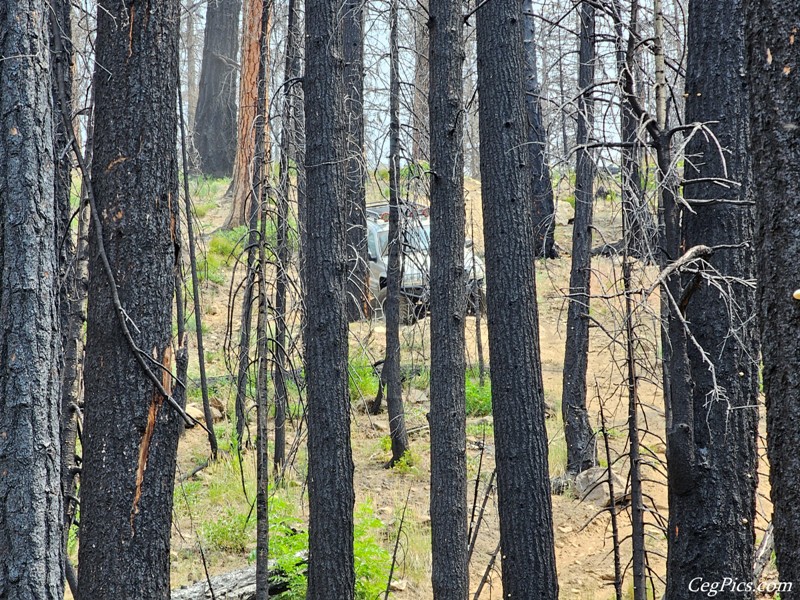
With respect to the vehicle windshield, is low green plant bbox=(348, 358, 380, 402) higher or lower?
lower

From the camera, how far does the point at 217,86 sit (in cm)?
2172

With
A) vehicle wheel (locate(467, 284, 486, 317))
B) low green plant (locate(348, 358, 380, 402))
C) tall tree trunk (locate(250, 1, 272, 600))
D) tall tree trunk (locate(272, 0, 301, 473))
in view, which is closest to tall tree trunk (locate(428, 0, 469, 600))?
vehicle wheel (locate(467, 284, 486, 317))

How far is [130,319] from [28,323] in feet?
1.89

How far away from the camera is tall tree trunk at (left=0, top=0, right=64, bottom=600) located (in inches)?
143

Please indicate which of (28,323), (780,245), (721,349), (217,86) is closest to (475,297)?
(721,349)

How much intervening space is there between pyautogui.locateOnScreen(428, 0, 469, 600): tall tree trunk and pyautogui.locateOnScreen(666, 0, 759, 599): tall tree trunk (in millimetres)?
2173

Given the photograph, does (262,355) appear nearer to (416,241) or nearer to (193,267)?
(193,267)

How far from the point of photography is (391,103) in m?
10.9

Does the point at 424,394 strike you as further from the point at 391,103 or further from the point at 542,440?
the point at 542,440

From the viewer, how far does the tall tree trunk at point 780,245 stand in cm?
250

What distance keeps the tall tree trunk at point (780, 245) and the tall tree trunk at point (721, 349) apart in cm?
235

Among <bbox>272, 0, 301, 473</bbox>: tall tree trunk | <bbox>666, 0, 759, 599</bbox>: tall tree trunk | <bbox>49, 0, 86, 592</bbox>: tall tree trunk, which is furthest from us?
<bbox>272, 0, 301, 473</bbox>: tall tree trunk

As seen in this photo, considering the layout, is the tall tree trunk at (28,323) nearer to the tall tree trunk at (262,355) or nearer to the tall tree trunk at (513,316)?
A: the tall tree trunk at (262,355)

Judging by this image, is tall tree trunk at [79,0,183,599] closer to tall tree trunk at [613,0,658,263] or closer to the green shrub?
tall tree trunk at [613,0,658,263]
